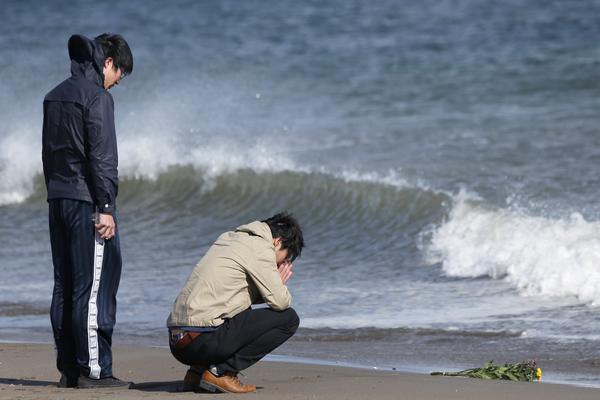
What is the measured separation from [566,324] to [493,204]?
444 cm

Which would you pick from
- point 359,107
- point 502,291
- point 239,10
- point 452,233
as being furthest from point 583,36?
point 502,291

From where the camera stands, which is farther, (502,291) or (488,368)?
(502,291)

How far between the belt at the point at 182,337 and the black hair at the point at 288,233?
0.57m

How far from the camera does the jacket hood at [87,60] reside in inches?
217

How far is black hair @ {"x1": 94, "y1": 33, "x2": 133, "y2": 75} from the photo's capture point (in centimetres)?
559

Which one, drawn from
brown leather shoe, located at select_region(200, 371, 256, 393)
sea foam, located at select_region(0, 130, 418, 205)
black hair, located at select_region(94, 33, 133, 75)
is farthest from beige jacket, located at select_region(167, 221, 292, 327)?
sea foam, located at select_region(0, 130, 418, 205)

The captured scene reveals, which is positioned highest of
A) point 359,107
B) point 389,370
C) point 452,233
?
point 359,107

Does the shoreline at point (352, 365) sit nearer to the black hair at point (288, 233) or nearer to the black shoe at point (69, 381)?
the black hair at point (288, 233)

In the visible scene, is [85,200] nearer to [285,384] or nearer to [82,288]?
[82,288]

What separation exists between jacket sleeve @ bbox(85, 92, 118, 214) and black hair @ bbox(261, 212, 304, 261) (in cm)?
77

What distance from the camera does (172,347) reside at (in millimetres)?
5594

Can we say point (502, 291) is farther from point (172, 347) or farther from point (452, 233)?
point (172, 347)

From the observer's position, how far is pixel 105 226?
556cm

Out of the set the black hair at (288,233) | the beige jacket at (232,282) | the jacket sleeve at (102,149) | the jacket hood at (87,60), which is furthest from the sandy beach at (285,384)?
the jacket hood at (87,60)
